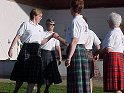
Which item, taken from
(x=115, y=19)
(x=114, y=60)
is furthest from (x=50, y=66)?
(x=115, y=19)

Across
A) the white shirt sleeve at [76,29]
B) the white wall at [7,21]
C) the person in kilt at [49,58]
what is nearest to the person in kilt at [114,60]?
the white shirt sleeve at [76,29]

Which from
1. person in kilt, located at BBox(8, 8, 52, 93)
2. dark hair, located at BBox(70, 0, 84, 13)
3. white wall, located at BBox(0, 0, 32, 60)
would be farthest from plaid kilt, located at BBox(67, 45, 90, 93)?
white wall, located at BBox(0, 0, 32, 60)

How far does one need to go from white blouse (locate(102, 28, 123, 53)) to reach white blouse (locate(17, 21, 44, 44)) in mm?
1622

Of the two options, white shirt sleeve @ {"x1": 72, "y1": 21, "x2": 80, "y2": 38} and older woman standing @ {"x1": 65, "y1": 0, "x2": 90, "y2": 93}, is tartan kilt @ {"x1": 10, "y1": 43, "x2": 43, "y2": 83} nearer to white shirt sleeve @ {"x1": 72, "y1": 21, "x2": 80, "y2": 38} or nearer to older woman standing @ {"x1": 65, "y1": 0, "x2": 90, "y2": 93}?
older woman standing @ {"x1": 65, "y1": 0, "x2": 90, "y2": 93}

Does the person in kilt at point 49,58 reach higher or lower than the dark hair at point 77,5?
lower

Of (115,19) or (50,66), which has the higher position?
(115,19)

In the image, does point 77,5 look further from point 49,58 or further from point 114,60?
point 49,58

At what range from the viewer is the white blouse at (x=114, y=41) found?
744 centimetres

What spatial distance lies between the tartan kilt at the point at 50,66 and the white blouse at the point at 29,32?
0.89 metres

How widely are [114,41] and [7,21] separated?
11.9 meters

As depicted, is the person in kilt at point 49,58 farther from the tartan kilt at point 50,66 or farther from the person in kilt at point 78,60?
the person in kilt at point 78,60

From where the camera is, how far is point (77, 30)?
22.5 ft

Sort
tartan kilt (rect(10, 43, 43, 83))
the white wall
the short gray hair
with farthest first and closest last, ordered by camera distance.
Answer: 1. the white wall
2. tartan kilt (rect(10, 43, 43, 83))
3. the short gray hair

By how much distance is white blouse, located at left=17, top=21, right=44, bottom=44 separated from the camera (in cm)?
855
